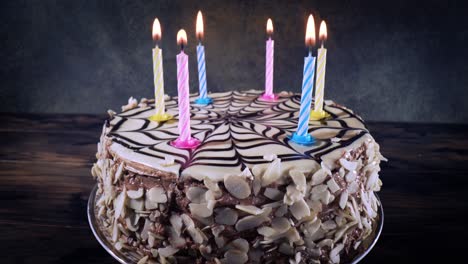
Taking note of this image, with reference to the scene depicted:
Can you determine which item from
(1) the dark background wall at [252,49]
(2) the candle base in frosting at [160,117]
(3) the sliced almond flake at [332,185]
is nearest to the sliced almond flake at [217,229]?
(3) the sliced almond flake at [332,185]

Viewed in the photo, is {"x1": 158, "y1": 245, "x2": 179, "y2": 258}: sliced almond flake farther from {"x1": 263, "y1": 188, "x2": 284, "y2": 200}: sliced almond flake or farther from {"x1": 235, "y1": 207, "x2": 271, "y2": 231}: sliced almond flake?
{"x1": 263, "y1": 188, "x2": 284, "y2": 200}: sliced almond flake

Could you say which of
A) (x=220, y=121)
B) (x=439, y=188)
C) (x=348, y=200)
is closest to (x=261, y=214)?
(x=348, y=200)

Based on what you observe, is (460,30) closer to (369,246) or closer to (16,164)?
(369,246)

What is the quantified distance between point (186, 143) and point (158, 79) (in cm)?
46

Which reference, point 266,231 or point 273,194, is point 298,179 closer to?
point 273,194

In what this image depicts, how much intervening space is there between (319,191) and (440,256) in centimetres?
78

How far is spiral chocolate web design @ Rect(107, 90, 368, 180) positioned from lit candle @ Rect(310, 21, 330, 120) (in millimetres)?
63

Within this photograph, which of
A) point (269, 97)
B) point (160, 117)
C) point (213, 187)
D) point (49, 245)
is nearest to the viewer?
point (213, 187)

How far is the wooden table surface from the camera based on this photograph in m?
1.94

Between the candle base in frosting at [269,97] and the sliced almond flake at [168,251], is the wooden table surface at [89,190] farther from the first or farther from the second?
the candle base in frosting at [269,97]

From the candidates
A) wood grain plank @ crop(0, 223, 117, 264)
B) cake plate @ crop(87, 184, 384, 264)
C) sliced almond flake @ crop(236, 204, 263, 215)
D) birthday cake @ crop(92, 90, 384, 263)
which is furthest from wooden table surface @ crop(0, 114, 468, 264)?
sliced almond flake @ crop(236, 204, 263, 215)

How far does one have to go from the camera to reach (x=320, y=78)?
200 centimetres

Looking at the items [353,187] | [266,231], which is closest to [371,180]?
[353,187]

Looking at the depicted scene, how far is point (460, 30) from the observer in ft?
11.6
